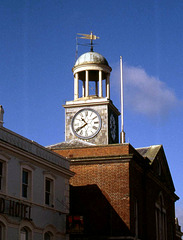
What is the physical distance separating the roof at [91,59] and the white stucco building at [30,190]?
642 inches

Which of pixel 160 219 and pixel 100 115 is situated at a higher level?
pixel 100 115

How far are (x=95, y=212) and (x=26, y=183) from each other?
901 cm

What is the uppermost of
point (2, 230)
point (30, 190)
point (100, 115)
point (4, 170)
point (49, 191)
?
point (100, 115)

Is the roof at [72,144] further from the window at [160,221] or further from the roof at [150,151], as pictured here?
the window at [160,221]

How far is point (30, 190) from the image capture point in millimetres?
31281

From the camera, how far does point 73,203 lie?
1555 inches

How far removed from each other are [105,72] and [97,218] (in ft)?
54.2

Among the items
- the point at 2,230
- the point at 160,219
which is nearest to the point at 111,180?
the point at 160,219

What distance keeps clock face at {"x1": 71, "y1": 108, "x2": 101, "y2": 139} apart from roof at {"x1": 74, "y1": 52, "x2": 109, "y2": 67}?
451 cm

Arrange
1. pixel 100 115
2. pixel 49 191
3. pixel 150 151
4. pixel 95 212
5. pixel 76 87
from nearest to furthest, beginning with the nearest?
1. pixel 49 191
2. pixel 95 212
3. pixel 150 151
4. pixel 100 115
5. pixel 76 87

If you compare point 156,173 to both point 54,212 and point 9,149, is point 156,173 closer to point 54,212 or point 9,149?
point 54,212

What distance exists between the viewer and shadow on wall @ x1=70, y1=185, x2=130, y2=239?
38.1m

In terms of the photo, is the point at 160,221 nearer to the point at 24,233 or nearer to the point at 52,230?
the point at 52,230

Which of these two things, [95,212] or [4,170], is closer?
[4,170]
